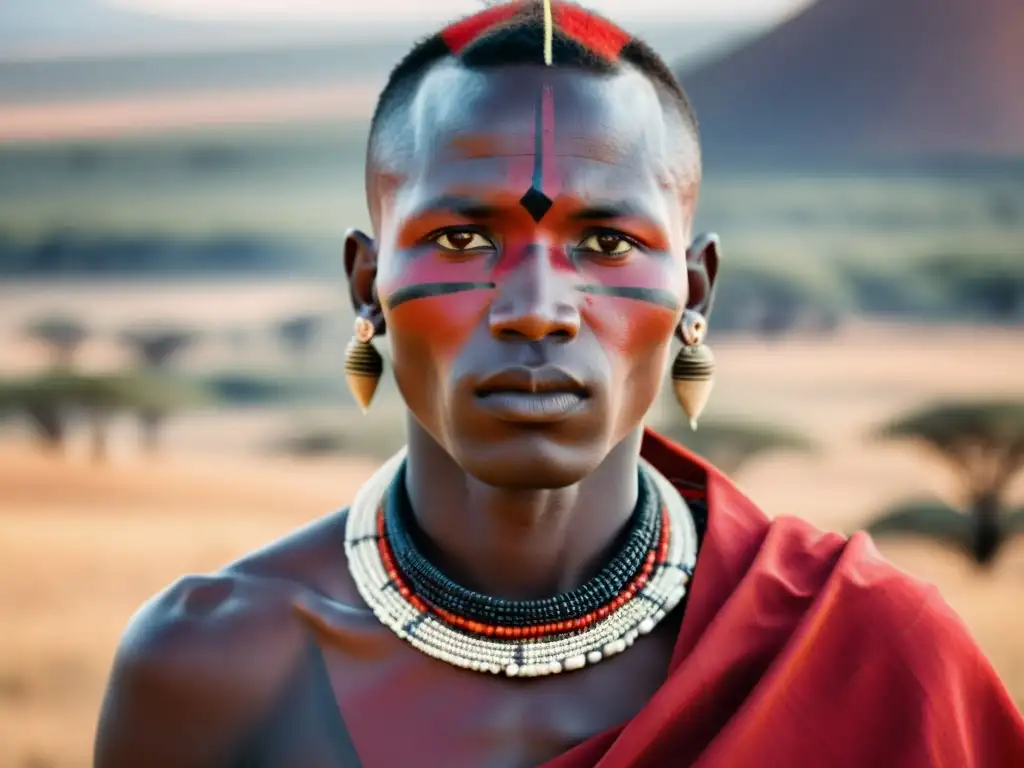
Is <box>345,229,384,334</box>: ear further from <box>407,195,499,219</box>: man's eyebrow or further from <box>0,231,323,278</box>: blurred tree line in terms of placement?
<box>0,231,323,278</box>: blurred tree line

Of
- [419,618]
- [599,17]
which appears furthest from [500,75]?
[419,618]

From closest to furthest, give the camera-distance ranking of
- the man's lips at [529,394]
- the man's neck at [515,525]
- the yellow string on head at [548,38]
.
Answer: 1. the man's lips at [529,394]
2. the yellow string on head at [548,38]
3. the man's neck at [515,525]

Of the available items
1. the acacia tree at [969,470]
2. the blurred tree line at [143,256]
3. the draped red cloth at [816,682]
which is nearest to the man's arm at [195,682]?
the draped red cloth at [816,682]

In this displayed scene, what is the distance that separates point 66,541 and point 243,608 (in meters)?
14.4

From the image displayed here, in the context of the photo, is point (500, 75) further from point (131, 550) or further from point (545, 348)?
point (131, 550)

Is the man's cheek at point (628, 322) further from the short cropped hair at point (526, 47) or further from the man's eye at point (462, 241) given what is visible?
the short cropped hair at point (526, 47)

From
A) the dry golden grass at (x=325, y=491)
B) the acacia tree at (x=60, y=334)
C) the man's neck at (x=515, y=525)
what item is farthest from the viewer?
the acacia tree at (x=60, y=334)

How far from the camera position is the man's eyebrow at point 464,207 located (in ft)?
8.92

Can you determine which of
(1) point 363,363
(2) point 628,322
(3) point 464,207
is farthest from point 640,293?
(1) point 363,363

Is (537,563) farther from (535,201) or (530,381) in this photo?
(535,201)

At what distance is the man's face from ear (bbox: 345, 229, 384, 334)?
0.56ft

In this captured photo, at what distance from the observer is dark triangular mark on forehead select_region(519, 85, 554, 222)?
8.85 feet

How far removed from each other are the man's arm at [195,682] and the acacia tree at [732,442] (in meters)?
11.3

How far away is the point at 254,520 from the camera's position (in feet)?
58.1
